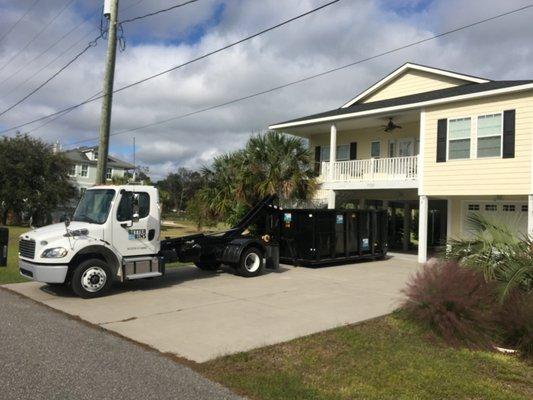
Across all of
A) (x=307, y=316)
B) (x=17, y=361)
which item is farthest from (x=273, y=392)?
(x=307, y=316)

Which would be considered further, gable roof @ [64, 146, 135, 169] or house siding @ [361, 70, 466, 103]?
gable roof @ [64, 146, 135, 169]

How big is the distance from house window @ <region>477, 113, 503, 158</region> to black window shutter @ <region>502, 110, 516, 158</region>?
0.57 feet

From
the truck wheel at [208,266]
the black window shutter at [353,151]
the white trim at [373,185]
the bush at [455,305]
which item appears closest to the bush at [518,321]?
the bush at [455,305]

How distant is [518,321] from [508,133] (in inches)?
448

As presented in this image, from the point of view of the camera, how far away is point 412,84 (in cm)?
2373

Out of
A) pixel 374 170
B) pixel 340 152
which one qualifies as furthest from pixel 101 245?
pixel 340 152

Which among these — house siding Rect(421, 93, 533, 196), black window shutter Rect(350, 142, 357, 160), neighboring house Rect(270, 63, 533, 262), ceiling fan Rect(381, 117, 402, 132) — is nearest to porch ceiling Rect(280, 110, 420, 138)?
neighboring house Rect(270, 63, 533, 262)

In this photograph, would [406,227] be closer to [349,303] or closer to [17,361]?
[349,303]

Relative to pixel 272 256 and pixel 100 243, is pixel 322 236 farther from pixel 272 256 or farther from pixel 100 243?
pixel 100 243

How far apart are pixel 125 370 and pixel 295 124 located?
19.1 meters

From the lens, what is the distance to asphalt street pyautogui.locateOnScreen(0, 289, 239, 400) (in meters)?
5.28

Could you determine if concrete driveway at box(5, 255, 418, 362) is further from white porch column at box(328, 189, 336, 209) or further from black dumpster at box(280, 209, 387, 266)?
white porch column at box(328, 189, 336, 209)

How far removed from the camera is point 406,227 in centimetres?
2594

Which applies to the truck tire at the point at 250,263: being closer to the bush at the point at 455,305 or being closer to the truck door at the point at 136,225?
the truck door at the point at 136,225
